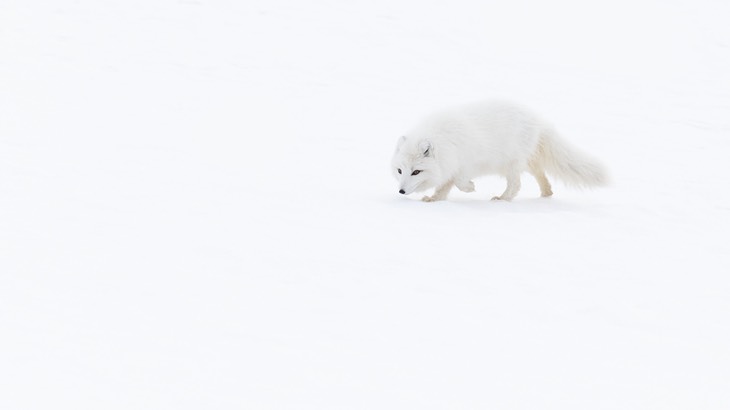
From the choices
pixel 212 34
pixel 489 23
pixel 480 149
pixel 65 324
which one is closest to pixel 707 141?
pixel 480 149

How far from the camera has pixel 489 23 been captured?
49.7ft

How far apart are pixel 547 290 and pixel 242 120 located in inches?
231

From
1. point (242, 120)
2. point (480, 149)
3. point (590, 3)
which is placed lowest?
point (242, 120)

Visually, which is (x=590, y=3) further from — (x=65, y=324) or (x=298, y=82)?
(x=65, y=324)

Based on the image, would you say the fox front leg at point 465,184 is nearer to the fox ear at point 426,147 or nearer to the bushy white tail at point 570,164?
the fox ear at point 426,147

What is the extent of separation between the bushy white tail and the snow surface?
0.19m

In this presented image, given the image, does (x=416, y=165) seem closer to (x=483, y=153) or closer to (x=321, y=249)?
(x=483, y=153)

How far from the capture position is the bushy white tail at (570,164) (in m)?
6.87

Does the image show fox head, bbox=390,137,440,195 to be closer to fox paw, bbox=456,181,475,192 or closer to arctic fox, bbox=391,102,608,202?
arctic fox, bbox=391,102,608,202

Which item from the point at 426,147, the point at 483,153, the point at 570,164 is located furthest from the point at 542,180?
the point at 426,147

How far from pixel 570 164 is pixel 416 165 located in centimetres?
121

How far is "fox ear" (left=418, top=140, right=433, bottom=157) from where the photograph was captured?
255 inches

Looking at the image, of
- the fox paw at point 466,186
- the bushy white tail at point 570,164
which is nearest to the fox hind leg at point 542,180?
the bushy white tail at point 570,164

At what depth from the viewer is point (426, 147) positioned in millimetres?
6461
